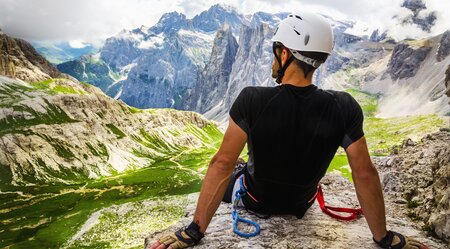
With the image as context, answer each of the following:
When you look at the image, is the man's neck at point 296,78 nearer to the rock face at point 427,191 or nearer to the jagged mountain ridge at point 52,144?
the rock face at point 427,191

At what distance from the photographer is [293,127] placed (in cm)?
644

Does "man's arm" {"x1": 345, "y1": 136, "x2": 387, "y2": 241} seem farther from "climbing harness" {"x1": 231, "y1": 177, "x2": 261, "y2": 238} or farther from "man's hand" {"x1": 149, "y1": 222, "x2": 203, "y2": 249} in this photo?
"man's hand" {"x1": 149, "y1": 222, "x2": 203, "y2": 249}


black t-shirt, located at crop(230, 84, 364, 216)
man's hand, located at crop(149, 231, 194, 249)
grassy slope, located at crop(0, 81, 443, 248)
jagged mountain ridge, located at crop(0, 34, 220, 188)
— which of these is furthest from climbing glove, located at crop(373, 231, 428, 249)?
jagged mountain ridge, located at crop(0, 34, 220, 188)

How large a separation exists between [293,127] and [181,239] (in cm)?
309

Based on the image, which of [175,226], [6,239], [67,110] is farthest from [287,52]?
[67,110]

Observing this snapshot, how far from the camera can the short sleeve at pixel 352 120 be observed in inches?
259

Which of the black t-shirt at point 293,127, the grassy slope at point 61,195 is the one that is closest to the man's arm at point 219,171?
the black t-shirt at point 293,127

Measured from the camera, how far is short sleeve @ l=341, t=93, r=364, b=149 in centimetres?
658

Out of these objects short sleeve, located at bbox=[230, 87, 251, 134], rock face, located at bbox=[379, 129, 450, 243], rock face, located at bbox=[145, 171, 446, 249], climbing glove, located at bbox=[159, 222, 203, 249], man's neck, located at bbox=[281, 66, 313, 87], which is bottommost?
rock face, located at bbox=[379, 129, 450, 243]

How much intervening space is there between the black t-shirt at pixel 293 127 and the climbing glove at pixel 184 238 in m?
1.81

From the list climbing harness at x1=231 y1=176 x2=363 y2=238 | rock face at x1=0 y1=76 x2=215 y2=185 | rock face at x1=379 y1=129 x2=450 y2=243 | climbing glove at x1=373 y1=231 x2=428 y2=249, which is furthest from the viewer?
rock face at x1=0 y1=76 x2=215 y2=185

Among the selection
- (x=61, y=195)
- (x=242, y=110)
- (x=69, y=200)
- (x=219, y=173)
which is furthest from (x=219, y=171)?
(x=61, y=195)

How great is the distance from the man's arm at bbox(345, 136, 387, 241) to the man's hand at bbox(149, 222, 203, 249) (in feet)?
11.0

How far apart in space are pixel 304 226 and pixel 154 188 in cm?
13074
